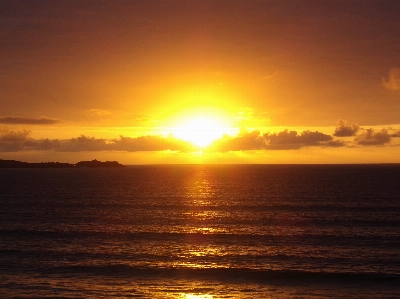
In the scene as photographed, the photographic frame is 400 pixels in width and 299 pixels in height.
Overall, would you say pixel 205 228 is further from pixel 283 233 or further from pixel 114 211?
pixel 114 211

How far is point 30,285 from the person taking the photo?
30.9 meters

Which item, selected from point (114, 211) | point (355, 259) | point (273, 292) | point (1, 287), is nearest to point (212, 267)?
point (273, 292)

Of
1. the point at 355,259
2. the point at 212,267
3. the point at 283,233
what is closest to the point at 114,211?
the point at 283,233

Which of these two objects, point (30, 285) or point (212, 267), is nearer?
point (30, 285)

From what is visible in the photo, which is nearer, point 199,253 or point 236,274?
point 236,274

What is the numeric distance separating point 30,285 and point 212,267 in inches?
551

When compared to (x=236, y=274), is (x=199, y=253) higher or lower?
higher

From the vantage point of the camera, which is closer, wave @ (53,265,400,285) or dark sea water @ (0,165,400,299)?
dark sea water @ (0,165,400,299)

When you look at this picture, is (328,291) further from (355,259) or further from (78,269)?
(78,269)

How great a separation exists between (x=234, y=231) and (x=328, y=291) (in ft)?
72.6

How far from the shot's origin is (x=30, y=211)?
68.5 m

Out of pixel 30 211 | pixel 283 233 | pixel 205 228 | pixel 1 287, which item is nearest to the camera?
pixel 1 287

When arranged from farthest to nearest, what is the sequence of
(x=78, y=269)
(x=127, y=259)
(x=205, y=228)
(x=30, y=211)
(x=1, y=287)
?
1. (x=30, y=211)
2. (x=205, y=228)
3. (x=127, y=259)
4. (x=78, y=269)
5. (x=1, y=287)

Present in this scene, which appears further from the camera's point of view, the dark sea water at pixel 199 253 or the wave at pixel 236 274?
the wave at pixel 236 274
